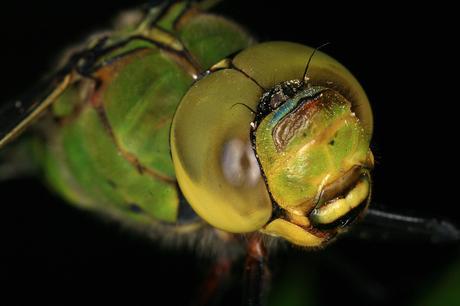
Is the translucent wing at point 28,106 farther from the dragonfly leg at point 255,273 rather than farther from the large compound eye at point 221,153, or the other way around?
the dragonfly leg at point 255,273

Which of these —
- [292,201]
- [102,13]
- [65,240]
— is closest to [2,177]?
[65,240]

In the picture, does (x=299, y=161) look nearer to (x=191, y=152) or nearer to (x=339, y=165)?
(x=339, y=165)

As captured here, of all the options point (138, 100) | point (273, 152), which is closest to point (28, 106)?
point (138, 100)

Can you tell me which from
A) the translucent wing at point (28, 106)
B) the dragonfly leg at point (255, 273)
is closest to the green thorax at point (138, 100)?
the translucent wing at point (28, 106)

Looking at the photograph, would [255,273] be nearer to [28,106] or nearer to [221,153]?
[221,153]

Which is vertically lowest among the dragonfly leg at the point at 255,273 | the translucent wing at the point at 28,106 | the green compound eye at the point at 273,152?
the dragonfly leg at the point at 255,273

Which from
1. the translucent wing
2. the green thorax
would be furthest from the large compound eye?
the translucent wing
